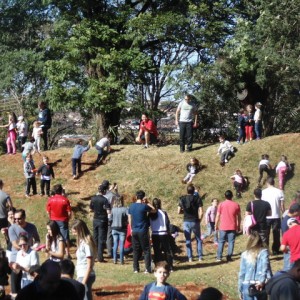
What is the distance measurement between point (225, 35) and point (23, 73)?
1004 cm

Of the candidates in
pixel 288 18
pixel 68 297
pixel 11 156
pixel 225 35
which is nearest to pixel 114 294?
pixel 68 297

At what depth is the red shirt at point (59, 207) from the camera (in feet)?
51.5

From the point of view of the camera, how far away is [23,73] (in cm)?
3269

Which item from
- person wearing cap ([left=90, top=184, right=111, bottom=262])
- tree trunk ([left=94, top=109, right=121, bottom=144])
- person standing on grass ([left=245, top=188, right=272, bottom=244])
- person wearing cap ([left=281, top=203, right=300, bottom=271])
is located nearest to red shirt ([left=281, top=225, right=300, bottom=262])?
person wearing cap ([left=281, top=203, right=300, bottom=271])

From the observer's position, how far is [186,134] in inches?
925

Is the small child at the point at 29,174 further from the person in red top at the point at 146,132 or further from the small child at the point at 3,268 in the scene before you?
the small child at the point at 3,268

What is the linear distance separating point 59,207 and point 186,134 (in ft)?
28.2

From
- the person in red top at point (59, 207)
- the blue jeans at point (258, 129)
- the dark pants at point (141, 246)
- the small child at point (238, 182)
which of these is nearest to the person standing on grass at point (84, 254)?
the dark pants at point (141, 246)

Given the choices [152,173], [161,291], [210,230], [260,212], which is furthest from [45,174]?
[161,291]

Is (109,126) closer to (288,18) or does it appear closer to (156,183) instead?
(156,183)

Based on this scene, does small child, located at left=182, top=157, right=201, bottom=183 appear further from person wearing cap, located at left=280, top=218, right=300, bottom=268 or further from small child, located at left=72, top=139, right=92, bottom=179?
person wearing cap, located at left=280, top=218, right=300, bottom=268

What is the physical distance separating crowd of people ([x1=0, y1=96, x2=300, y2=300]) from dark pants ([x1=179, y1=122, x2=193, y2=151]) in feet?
0.11

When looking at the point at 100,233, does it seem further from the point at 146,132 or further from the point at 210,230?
the point at 146,132

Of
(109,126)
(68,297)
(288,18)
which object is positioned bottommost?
(68,297)
